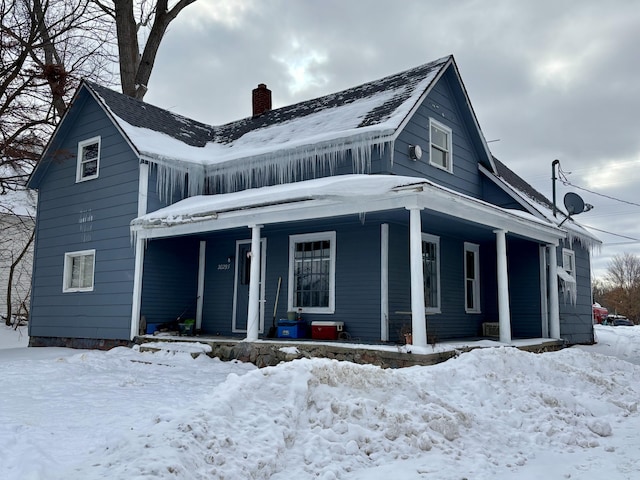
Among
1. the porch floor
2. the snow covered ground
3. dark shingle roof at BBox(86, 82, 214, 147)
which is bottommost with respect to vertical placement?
the snow covered ground

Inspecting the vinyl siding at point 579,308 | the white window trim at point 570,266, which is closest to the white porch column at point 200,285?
the vinyl siding at point 579,308

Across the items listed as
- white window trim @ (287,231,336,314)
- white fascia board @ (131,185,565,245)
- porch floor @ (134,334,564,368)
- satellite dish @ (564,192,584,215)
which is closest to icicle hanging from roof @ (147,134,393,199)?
white window trim @ (287,231,336,314)

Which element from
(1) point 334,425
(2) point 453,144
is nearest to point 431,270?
(2) point 453,144

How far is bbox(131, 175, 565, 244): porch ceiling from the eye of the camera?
8781 mm

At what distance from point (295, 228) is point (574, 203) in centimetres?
702

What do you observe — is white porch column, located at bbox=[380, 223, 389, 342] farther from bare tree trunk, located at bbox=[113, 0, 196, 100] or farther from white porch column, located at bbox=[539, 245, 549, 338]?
bare tree trunk, located at bbox=[113, 0, 196, 100]

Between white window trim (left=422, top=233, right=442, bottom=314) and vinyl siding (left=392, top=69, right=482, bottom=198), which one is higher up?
vinyl siding (left=392, top=69, right=482, bottom=198)

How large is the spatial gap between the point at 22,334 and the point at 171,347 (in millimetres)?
10904

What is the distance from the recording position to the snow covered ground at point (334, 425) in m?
4.15

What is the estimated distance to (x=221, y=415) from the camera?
4.77m

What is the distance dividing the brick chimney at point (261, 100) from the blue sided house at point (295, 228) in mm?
2210

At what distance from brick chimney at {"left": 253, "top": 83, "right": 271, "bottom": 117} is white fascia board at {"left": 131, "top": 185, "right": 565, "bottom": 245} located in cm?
731

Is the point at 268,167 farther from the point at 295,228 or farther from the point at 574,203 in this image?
the point at 574,203

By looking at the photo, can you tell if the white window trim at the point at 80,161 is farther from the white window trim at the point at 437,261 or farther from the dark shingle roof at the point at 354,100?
the white window trim at the point at 437,261
